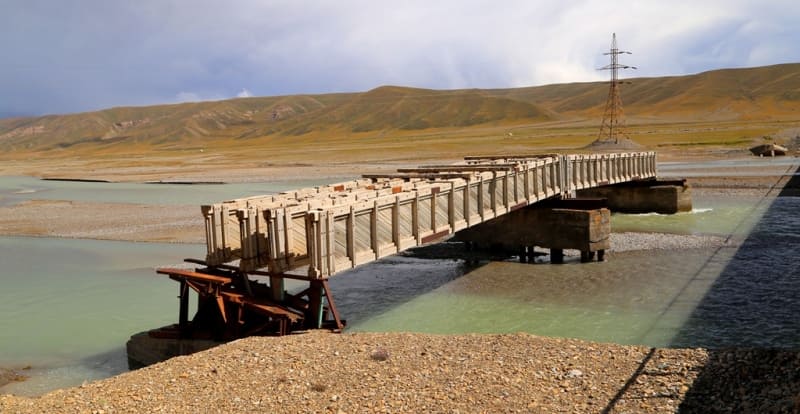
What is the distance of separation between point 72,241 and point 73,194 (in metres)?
26.5

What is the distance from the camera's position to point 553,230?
887 inches

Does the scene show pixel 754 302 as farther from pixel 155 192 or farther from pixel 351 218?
pixel 155 192

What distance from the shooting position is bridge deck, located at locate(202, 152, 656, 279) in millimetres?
12469

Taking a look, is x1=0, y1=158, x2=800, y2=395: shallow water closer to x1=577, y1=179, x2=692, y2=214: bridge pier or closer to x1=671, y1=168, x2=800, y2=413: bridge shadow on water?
x1=671, y1=168, x2=800, y2=413: bridge shadow on water

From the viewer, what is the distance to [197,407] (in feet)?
29.1

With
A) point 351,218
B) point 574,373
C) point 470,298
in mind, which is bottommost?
point 470,298

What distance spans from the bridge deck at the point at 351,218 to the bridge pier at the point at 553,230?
1.68 metres

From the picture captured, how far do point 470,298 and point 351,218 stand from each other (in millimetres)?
5826

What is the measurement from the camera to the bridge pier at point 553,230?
71.6ft

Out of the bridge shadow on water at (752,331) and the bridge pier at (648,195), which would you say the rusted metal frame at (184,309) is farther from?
Answer: the bridge pier at (648,195)

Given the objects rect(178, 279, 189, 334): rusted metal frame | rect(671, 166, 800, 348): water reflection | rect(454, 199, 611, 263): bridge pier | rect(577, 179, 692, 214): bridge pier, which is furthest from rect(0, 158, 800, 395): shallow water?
rect(577, 179, 692, 214): bridge pier

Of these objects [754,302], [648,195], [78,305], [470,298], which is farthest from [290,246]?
[648,195]

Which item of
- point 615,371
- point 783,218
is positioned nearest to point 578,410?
point 615,371

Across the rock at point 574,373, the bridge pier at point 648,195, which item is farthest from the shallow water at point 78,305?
the bridge pier at point 648,195
